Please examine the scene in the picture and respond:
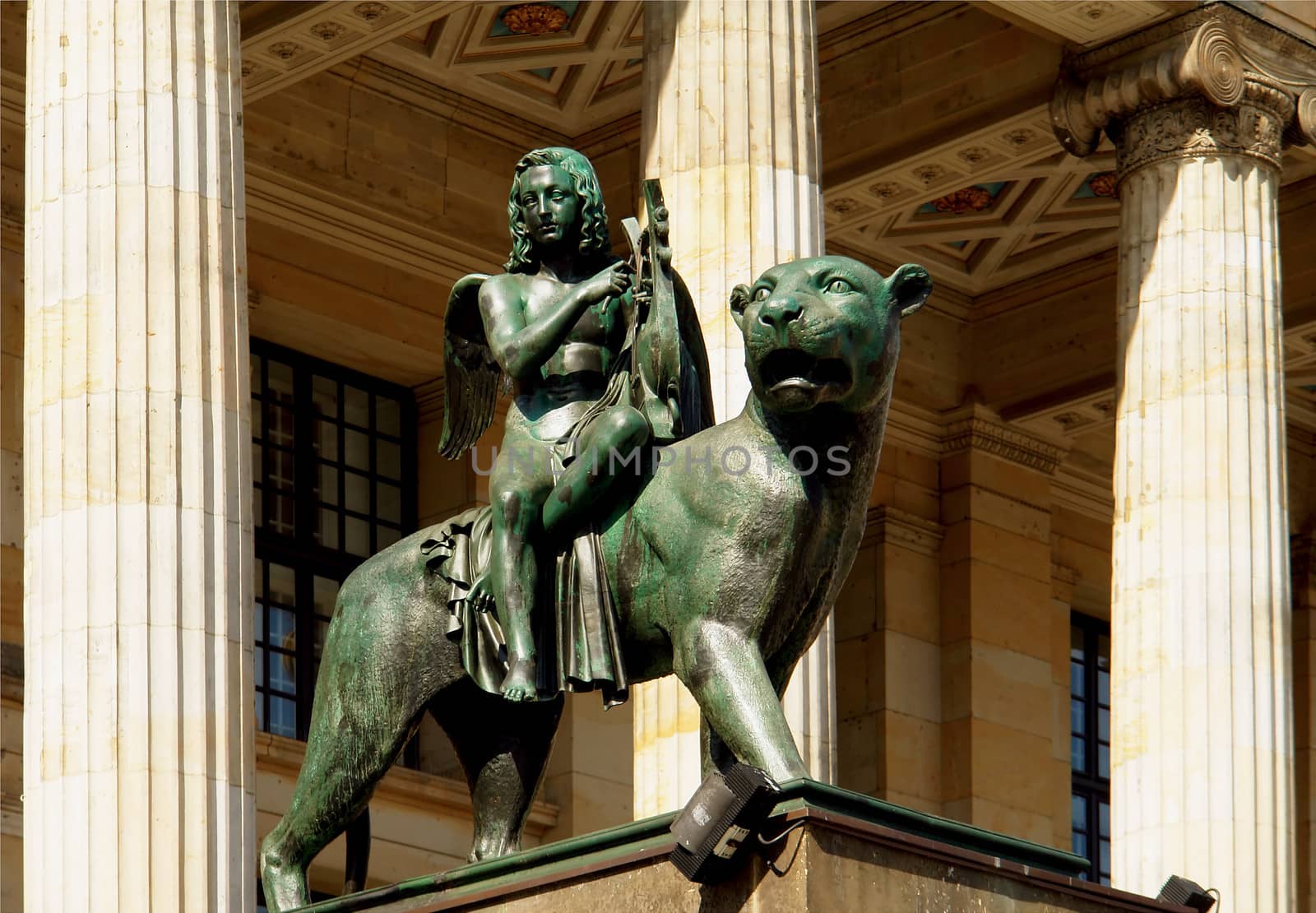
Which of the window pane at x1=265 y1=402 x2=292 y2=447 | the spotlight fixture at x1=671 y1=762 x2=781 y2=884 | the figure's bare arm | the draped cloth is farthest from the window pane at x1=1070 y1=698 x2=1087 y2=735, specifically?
the spotlight fixture at x1=671 y1=762 x2=781 y2=884

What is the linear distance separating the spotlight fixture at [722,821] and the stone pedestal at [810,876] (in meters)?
0.06

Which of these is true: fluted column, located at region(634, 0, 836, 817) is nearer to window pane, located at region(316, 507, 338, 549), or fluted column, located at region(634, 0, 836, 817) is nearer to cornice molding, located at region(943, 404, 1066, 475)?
window pane, located at region(316, 507, 338, 549)

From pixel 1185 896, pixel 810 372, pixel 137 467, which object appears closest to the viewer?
pixel 810 372

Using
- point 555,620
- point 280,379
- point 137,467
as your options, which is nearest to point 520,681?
point 555,620

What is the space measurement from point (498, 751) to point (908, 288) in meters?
1.81

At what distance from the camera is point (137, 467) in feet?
54.6

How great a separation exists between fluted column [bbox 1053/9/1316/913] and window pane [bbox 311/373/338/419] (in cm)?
800

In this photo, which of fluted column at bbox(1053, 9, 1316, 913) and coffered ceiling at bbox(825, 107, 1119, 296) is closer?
fluted column at bbox(1053, 9, 1316, 913)

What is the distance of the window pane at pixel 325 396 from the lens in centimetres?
2852

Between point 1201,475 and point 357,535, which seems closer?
point 1201,475

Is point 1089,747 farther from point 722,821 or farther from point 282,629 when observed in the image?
point 722,821

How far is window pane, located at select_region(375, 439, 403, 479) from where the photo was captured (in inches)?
1134

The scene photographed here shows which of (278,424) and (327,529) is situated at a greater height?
(278,424)

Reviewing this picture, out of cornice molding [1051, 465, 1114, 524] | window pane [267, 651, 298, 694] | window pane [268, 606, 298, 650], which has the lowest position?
window pane [267, 651, 298, 694]
